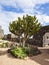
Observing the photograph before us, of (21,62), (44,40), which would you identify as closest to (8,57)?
(21,62)

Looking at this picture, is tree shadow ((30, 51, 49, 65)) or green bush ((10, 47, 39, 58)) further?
green bush ((10, 47, 39, 58))

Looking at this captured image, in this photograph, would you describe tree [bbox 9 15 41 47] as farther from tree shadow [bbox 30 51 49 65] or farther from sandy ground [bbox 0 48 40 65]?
sandy ground [bbox 0 48 40 65]

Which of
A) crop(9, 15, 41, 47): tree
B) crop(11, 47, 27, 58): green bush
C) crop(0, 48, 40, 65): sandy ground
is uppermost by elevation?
crop(9, 15, 41, 47): tree

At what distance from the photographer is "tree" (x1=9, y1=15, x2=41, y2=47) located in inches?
1006

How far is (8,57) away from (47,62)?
16.0ft

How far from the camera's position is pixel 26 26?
83.5ft

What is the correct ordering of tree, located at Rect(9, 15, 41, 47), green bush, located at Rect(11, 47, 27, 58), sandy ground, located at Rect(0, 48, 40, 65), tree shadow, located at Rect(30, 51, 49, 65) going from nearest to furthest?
sandy ground, located at Rect(0, 48, 40, 65)
tree shadow, located at Rect(30, 51, 49, 65)
green bush, located at Rect(11, 47, 27, 58)
tree, located at Rect(9, 15, 41, 47)

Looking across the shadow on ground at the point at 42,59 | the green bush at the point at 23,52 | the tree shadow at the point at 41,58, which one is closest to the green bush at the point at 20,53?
the green bush at the point at 23,52

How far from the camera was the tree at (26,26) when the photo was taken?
25.6 meters

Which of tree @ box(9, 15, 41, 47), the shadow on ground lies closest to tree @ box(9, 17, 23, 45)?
tree @ box(9, 15, 41, 47)

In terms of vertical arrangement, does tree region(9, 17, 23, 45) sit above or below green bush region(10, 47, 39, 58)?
above

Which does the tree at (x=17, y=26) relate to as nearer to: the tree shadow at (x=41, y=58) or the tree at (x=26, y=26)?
the tree at (x=26, y=26)

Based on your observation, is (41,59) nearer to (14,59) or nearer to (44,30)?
(14,59)

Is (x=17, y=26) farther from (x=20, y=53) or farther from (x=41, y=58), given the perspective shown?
(x=41, y=58)
